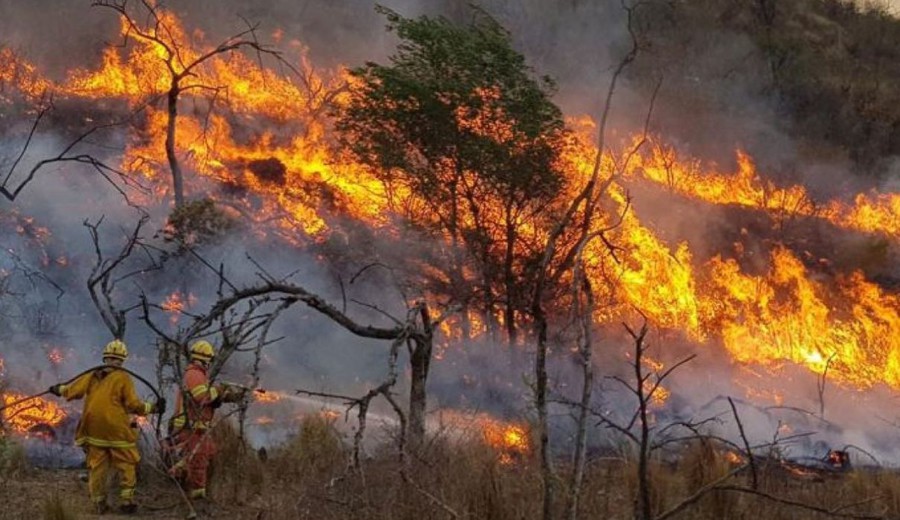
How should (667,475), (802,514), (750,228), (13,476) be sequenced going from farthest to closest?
(750,228) < (13,476) < (667,475) < (802,514)

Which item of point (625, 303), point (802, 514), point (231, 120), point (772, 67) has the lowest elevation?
point (802, 514)

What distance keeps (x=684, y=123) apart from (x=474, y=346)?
14106mm

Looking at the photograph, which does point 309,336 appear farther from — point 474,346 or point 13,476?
point 13,476

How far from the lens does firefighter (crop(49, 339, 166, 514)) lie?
23.2 ft

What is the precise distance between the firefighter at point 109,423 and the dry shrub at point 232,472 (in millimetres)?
827

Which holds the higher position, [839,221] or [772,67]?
[772,67]

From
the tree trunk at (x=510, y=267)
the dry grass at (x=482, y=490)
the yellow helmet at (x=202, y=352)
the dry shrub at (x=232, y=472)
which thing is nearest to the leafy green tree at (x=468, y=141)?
the tree trunk at (x=510, y=267)

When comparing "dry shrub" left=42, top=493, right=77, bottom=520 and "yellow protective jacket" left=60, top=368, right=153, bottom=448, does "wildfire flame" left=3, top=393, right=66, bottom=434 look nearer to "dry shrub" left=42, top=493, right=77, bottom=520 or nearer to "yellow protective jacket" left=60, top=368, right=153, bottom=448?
"yellow protective jacket" left=60, top=368, right=153, bottom=448

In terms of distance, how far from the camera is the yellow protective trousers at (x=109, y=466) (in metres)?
7.17

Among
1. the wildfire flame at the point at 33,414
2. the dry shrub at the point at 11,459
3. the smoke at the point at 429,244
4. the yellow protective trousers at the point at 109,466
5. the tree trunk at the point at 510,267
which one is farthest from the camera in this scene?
the tree trunk at the point at 510,267

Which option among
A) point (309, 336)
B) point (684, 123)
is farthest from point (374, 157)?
point (684, 123)

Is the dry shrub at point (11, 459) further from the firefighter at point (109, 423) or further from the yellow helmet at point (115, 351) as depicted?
the yellow helmet at point (115, 351)

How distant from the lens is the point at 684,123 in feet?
91.0

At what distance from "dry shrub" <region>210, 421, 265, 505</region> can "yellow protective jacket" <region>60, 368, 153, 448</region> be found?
2.90 feet
